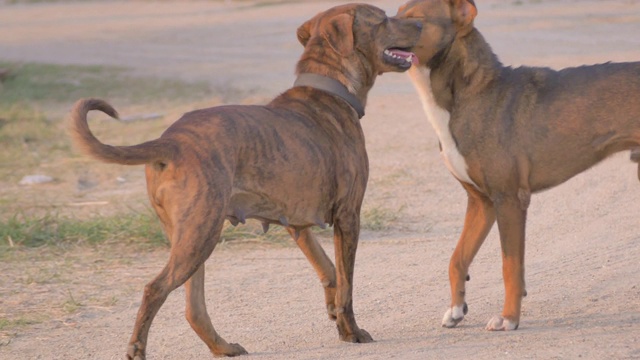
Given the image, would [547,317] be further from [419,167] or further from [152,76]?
[152,76]

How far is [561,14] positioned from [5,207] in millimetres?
16043

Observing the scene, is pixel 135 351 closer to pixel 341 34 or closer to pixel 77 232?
pixel 341 34

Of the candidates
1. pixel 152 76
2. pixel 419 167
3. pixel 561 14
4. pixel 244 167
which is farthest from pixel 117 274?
pixel 561 14

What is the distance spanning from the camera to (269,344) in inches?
256

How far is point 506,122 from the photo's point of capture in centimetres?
652

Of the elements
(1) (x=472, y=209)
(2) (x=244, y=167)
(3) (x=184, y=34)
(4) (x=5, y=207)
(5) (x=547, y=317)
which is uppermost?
(2) (x=244, y=167)

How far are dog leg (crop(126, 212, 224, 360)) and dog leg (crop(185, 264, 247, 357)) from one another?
45 centimetres

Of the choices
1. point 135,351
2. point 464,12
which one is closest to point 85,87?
point 464,12

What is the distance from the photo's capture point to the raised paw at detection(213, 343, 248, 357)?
621 cm

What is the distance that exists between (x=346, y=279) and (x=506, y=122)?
117cm

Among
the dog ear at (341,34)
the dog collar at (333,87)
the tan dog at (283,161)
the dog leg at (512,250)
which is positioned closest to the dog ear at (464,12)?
the tan dog at (283,161)

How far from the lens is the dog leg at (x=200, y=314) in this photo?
611cm

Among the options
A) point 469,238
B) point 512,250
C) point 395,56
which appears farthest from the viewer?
point 469,238

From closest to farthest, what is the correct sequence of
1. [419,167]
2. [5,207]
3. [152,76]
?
[5,207] → [419,167] → [152,76]
